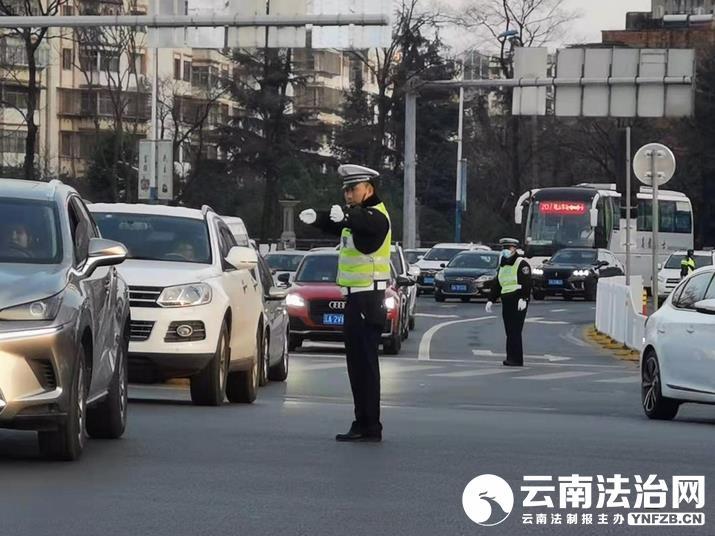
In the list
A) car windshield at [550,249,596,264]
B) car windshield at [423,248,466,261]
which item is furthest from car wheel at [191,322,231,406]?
car windshield at [423,248,466,261]

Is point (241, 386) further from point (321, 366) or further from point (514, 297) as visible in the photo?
point (514, 297)

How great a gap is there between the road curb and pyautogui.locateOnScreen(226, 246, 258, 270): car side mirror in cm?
1519

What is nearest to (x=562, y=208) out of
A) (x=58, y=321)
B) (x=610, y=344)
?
(x=610, y=344)

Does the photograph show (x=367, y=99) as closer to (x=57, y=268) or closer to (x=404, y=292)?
(x=404, y=292)

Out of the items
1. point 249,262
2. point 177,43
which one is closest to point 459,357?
point 177,43

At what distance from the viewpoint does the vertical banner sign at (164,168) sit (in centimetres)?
4381

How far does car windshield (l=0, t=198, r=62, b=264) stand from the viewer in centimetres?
1216

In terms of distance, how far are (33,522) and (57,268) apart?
2863 millimetres

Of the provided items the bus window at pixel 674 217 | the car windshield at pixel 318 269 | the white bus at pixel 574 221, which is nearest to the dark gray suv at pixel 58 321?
the car windshield at pixel 318 269

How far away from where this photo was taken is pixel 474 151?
370ft

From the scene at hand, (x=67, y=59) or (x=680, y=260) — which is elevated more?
(x=67, y=59)

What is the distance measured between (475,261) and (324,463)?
158 ft

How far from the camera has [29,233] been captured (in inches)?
488

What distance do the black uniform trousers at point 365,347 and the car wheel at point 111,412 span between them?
1472mm
